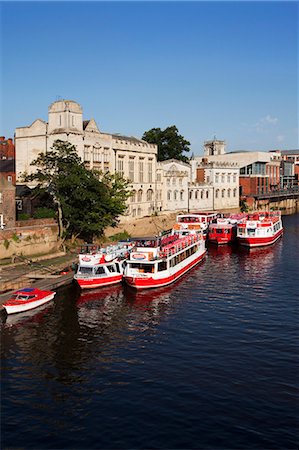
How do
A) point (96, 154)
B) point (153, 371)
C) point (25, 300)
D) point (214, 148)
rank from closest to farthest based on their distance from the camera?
point (153, 371) → point (25, 300) → point (96, 154) → point (214, 148)

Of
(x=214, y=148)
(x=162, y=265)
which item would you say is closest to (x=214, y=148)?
(x=214, y=148)

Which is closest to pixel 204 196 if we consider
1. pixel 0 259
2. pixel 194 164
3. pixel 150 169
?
pixel 194 164

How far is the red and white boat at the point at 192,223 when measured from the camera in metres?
76.2

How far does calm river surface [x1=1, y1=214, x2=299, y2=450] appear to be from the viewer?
24000 mm

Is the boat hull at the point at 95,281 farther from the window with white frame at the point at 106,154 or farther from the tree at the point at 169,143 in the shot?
the tree at the point at 169,143

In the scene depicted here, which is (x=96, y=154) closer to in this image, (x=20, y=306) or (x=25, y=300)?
(x=25, y=300)

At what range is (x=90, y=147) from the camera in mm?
78250

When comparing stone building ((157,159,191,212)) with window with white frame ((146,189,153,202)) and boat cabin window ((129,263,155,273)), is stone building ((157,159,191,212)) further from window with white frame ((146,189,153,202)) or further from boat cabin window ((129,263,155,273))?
boat cabin window ((129,263,155,273))

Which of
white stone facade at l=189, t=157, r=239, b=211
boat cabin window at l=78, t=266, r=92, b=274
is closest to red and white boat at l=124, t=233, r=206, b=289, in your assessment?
boat cabin window at l=78, t=266, r=92, b=274

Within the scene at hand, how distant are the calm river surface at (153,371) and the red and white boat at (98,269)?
4.37ft

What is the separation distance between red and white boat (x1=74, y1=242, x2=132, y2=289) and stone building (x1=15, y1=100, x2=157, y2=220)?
27.0 m

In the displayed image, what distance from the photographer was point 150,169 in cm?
Answer: 9744

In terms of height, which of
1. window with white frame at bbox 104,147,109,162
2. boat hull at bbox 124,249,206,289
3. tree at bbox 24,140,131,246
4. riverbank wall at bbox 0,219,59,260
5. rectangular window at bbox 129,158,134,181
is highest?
window with white frame at bbox 104,147,109,162

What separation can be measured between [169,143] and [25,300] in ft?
347
